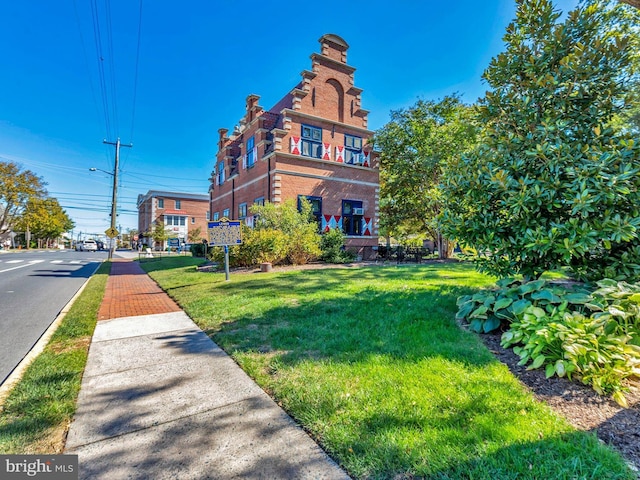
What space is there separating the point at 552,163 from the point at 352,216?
652 inches

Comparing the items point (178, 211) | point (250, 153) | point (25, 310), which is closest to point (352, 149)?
point (250, 153)

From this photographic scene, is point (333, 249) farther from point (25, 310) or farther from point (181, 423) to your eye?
point (181, 423)

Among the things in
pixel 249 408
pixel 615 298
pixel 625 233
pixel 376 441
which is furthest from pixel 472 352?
pixel 249 408

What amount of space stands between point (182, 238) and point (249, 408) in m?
52.6

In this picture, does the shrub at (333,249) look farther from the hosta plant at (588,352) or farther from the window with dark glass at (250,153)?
the hosta plant at (588,352)

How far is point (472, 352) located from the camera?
3.43m

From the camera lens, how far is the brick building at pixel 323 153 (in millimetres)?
18391

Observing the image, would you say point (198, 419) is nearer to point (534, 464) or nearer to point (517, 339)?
point (534, 464)

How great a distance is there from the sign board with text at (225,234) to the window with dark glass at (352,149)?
12075 millimetres

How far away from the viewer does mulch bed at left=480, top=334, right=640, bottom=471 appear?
6.77ft

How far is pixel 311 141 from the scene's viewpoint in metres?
19.3

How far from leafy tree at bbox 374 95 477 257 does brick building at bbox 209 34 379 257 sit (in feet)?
4.88

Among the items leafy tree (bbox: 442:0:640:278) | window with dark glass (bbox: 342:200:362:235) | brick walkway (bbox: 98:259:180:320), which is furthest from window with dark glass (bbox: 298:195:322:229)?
leafy tree (bbox: 442:0:640:278)

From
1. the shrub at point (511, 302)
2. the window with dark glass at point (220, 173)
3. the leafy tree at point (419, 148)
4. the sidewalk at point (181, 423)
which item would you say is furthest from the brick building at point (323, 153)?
the sidewalk at point (181, 423)
